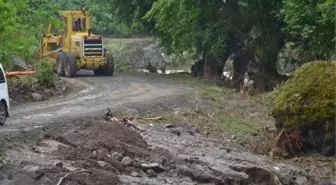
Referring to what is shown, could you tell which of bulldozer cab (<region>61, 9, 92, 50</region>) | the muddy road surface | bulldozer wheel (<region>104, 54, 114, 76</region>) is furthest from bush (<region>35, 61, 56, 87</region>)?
bulldozer cab (<region>61, 9, 92, 50</region>)

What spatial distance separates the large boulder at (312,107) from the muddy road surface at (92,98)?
539 centimetres

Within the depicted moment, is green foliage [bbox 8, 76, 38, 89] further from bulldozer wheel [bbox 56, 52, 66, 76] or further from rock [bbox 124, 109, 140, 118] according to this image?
bulldozer wheel [bbox 56, 52, 66, 76]

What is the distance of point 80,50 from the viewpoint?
38.0 meters

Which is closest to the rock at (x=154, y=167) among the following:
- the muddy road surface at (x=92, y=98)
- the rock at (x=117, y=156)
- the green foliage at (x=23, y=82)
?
Answer: the rock at (x=117, y=156)

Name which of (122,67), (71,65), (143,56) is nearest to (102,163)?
(71,65)

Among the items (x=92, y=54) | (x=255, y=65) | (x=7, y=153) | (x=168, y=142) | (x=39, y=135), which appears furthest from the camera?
(x=92, y=54)

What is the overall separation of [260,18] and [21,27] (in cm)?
1105

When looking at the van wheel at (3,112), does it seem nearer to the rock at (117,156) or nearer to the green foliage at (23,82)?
the rock at (117,156)

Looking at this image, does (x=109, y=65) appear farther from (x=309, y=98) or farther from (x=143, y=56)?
(x=309, y=98)

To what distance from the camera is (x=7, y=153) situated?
15523 millimetres

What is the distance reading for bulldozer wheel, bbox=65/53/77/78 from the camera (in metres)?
37.4

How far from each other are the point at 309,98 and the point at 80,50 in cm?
1947

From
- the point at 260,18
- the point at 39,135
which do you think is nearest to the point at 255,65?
the point at 260,18

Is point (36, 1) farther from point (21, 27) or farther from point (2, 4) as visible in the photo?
point (2, 4)
